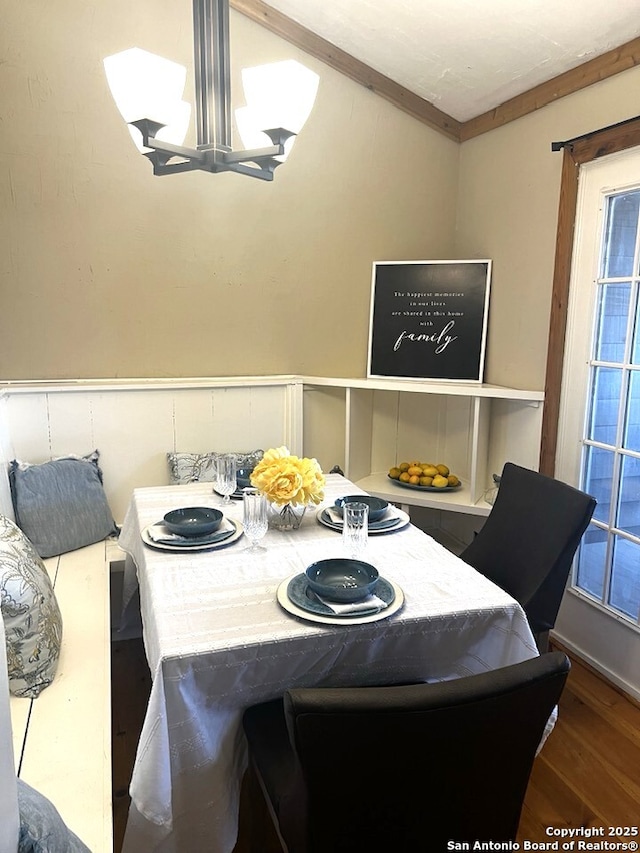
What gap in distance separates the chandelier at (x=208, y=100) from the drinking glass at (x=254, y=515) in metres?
0.92

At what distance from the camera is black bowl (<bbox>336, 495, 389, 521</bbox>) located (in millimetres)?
2004

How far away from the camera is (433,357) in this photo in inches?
124

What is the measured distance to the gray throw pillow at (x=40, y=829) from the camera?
2.43ft

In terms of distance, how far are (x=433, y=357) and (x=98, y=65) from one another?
79.3 inches

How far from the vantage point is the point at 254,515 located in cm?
172

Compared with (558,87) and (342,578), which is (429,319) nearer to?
(558,87)

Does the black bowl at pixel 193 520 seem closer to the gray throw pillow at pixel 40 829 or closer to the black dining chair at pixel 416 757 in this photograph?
the black dining chair at pixel 416 757

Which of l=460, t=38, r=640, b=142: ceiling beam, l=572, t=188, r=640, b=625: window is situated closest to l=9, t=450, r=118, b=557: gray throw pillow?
l=572, t=188, r=640, b=625: window

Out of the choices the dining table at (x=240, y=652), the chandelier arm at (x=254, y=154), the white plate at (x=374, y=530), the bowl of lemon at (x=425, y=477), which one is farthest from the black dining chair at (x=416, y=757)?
the bowl of lemon at (x=425, y=477)

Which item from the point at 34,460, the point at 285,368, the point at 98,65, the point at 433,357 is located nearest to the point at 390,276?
the point at 433,357

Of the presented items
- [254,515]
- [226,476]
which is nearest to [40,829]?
A: [254,515]

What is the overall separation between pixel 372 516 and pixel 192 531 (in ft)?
1.90

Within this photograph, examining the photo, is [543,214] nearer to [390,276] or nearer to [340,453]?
[390,276]
